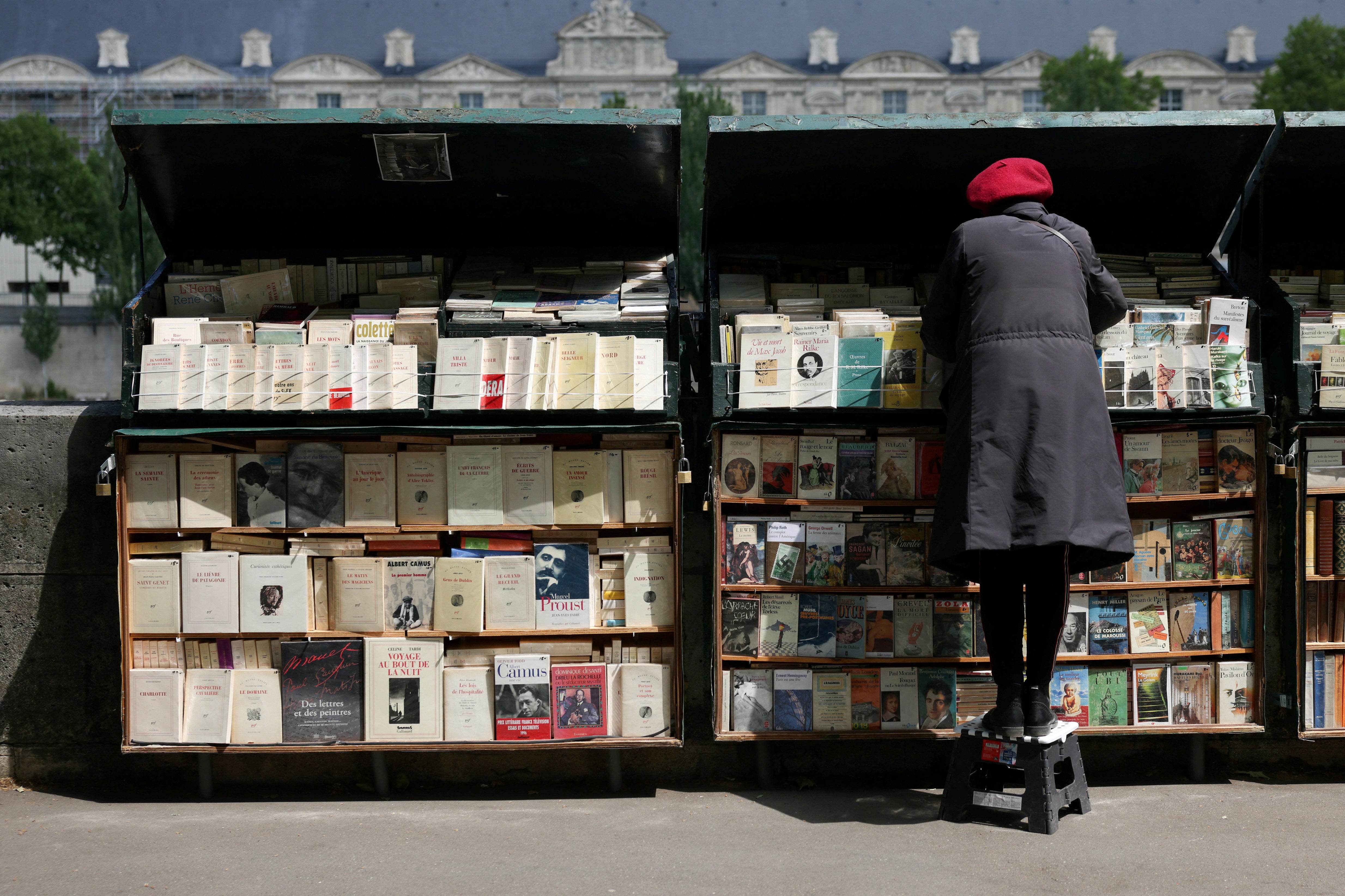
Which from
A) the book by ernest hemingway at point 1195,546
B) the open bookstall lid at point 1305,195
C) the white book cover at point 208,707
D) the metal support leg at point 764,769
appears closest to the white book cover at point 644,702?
the metal support leg at point 764,769

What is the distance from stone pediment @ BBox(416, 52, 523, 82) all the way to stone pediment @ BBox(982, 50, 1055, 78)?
28506mm

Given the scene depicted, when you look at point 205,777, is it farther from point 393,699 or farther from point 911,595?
point 911,595

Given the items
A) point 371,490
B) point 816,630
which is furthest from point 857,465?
point 371,490

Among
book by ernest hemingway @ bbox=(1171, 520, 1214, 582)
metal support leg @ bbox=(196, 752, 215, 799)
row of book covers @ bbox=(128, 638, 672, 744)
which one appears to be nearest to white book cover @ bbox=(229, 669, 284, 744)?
row of book covers @ bbox=(128, 638, 672, 744)

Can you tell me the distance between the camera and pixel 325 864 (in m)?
3.51

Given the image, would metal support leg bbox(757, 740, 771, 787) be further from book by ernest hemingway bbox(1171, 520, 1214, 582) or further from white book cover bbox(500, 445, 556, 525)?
book by ernest hemingway bbox(1171, 520, 1214, 582)

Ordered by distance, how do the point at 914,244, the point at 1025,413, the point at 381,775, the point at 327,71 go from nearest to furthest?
the point at 1025,413
the point at 381,775
the point at 914,244
the point at 327,71

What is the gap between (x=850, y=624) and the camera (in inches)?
167

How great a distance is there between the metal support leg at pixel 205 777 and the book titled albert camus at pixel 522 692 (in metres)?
1.16

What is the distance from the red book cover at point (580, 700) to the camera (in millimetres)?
4164

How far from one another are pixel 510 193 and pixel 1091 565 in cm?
274

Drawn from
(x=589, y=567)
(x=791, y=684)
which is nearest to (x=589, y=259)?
(x=589, y=567)

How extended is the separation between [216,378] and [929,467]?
9.02 ft

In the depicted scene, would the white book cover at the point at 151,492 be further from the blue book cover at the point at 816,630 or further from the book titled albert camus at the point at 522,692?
the blue book cover at the point at 816,630
